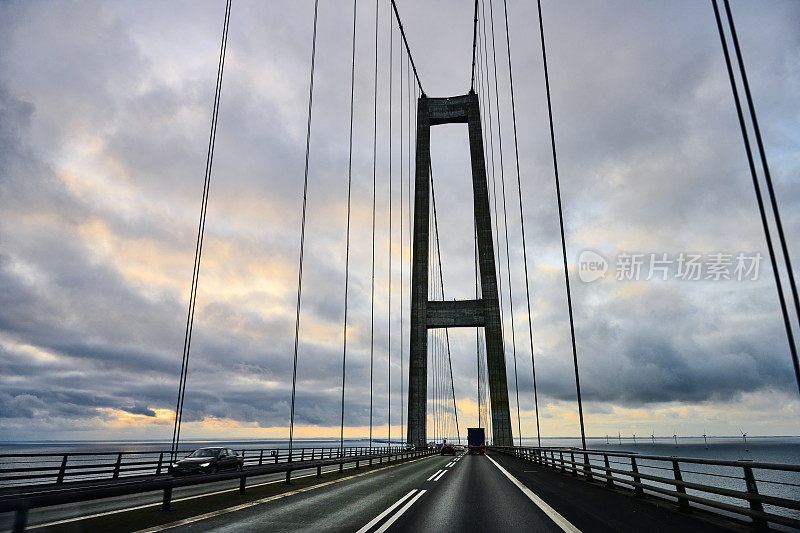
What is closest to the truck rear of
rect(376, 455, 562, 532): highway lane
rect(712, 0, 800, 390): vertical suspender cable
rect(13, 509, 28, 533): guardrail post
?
rect(376, 455, 562, 532): highway lane

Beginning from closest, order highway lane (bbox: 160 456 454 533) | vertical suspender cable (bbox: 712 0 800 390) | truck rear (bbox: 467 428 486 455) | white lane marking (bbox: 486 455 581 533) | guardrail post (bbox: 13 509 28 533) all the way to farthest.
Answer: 1. guardrail post (bbox: 13 509 28 533)
2. vertical suspender cable (bbox: 712 0 800 390)
3. white lane marking (bbox: 486 455 581 533)
4. highway lane (bbox: 160 456 454 533)
5. truck rear (bbox: 467 428 486 455)

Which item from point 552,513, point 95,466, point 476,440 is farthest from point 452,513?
point 476,440

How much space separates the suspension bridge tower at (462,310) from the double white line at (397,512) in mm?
38637

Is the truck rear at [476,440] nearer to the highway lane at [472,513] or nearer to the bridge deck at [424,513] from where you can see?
the highway lane at [472,513]

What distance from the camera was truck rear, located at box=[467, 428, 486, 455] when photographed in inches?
2137

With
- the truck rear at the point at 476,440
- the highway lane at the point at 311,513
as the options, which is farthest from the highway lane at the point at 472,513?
the truck rear at the point at 476,440

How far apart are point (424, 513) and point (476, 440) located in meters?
48.5

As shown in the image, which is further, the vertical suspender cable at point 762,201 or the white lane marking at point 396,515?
the white lane marking at point 396,515

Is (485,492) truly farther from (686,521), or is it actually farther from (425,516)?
(686,521)

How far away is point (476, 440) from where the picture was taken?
5481 cm

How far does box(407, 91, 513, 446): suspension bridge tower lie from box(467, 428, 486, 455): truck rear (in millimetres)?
3639

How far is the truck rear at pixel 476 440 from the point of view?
178 ft

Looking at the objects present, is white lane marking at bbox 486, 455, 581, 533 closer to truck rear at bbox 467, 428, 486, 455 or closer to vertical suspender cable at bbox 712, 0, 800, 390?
vertical suspender cable at bbox 712, 0, 800, 390

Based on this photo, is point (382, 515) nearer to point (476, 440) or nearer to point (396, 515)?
point (396, 515)
